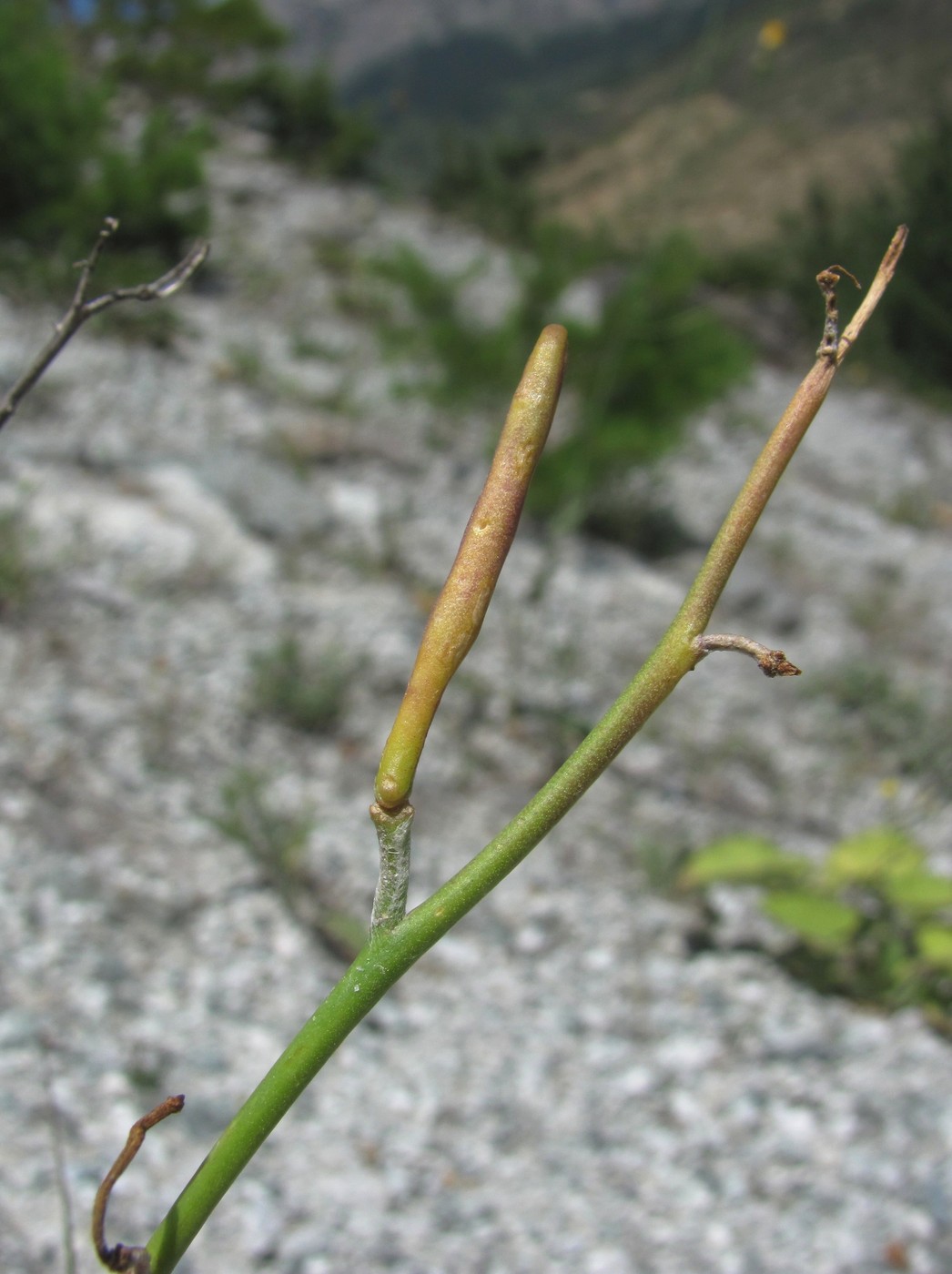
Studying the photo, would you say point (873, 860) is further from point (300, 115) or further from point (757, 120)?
point (300, 115)

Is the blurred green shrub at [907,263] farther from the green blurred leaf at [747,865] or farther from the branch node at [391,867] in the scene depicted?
the branch node at [391,867]

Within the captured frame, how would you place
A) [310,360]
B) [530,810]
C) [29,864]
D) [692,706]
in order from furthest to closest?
1. [310,360]
2. [692,706]
3. [29,864]
4. [530,810]

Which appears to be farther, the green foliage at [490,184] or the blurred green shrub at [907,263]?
the green foliage at [490,184]

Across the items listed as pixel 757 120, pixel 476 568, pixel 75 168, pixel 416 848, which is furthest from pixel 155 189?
pixel 476 568

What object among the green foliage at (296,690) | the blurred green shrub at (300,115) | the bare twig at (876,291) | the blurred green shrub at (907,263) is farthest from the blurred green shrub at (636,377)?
the blurred green shrub at (300,115)

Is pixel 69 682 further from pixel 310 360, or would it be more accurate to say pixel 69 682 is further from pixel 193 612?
pixel 310 360

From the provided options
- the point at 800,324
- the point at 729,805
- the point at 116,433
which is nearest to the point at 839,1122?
the point at 729,805

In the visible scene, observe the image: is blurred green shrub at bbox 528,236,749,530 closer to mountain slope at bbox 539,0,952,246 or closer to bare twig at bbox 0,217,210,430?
mountain slope at bbox 539,0,952,246
